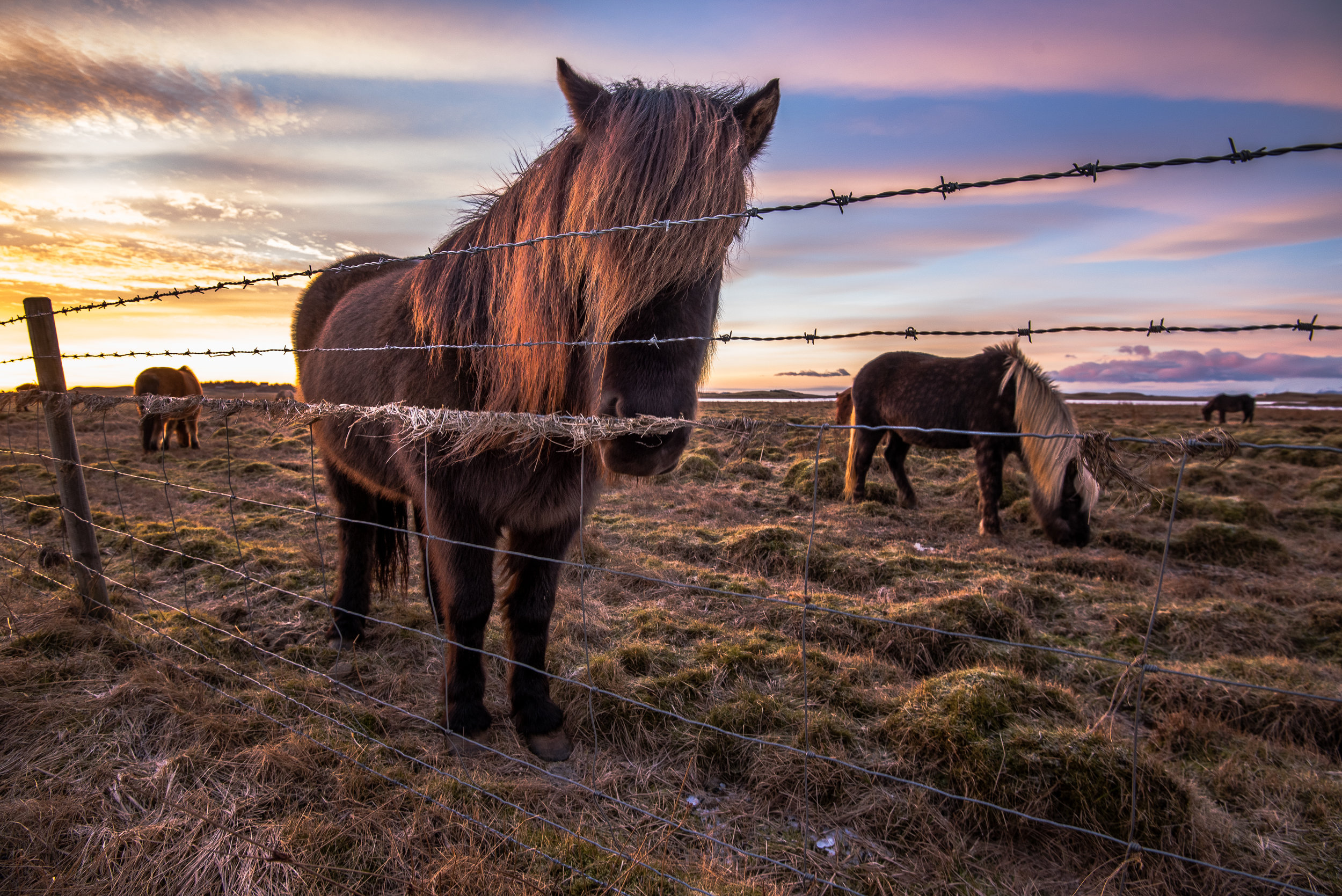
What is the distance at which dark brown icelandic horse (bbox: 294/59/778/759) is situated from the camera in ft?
6.52

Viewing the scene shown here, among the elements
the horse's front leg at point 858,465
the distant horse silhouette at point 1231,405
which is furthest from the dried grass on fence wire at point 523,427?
the distant horse silhouette at point 1231,405

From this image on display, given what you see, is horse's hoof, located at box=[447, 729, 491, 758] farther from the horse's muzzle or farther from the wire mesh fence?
the horse's muzzle

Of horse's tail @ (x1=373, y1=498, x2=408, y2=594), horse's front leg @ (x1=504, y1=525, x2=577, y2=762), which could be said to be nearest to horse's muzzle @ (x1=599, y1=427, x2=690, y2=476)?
horse's front leg @ (x1=504, y1=525, x2=577, y2=762)

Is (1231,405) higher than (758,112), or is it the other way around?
(758,112)

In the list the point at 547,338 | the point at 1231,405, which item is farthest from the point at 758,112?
the point at 1231,405

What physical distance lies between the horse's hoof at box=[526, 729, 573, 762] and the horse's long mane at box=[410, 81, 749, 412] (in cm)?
153

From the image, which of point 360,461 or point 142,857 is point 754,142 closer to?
point 360,461

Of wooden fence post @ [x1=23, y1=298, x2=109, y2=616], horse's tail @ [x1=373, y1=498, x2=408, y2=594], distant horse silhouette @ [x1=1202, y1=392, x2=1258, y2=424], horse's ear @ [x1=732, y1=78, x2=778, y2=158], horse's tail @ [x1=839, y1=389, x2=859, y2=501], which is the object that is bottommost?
distant horse silhouette @ [x1=1202, y1=392, x2=1258, y2=424]

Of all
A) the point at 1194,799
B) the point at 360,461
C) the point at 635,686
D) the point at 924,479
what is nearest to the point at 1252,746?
the point at 1194,799

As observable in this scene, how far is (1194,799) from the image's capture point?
7.13ft

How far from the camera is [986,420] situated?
752 centimetres

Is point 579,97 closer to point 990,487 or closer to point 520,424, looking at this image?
point 520,424

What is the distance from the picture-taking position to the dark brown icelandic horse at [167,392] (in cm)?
1237

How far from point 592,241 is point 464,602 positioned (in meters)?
1.65
